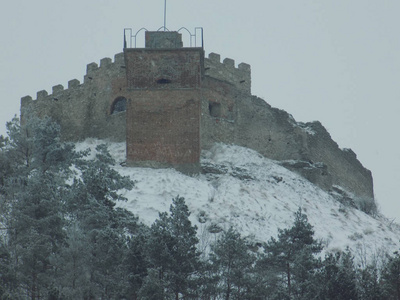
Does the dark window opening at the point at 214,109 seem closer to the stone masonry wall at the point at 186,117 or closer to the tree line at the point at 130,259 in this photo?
the stone masonry wall at the point at 186,117

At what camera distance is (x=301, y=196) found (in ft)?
132

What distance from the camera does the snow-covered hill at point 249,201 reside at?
117 ft

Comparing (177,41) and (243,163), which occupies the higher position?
(177,41)

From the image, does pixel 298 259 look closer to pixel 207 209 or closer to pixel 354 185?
pixel 207 209

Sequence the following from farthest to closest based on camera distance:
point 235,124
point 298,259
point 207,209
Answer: point 235,124, point 207,209, point 298,259

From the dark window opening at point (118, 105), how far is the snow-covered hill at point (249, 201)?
188 cm

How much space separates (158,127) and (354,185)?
1281cm

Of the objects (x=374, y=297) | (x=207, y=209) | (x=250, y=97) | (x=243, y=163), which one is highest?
(x=250, y=97)

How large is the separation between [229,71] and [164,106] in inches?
219

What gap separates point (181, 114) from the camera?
40.9m

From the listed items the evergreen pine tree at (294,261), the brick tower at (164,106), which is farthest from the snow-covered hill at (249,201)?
the evergreen pine tree at (294,261)

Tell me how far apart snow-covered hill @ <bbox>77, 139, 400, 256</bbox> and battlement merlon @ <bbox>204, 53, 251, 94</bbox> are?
3892 millimetres

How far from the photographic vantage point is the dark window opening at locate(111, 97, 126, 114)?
143 ft

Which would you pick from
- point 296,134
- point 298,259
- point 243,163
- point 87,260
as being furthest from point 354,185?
point 87,260
